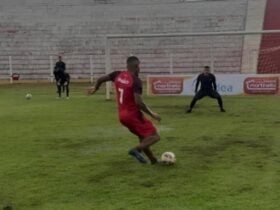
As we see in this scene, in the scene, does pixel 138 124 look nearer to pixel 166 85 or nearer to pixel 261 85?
pixel 261 85

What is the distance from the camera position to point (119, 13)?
42.7 m

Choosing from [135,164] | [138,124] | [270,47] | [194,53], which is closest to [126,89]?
[138,124]

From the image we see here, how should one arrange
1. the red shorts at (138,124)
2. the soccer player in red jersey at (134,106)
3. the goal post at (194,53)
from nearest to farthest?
the soccer player in red jersey at (134,106)
the red shorts at (138,124)
the goal post at (194,53)

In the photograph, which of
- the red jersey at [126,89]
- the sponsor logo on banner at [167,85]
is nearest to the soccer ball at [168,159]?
the red jersey at [126,89]

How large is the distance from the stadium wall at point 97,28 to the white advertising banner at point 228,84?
26.8 feet

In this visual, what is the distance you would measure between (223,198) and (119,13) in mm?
35812

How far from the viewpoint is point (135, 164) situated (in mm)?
10172

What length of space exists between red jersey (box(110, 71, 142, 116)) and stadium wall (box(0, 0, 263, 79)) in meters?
24.6

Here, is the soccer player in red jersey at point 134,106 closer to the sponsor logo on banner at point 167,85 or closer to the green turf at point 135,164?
the green turf at point 135,164

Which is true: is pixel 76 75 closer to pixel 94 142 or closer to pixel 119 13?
pixel 119 13

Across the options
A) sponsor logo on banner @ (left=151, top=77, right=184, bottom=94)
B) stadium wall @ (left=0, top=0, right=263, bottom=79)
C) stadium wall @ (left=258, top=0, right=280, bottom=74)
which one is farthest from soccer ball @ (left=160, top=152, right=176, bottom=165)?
stadium wall @ (left=0, top=0, right=263, bottom=79)

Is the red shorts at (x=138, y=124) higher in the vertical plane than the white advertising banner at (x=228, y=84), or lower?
higher

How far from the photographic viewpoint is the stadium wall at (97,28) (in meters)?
36.6

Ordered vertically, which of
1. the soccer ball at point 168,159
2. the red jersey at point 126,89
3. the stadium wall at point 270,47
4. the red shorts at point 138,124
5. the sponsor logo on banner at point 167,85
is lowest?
the sponsor logo on banner at point 167,85
